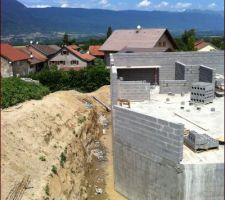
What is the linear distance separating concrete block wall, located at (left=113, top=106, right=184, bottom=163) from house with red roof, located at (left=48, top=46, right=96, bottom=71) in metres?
30.2

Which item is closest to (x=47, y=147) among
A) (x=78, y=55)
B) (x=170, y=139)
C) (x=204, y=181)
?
(x=170, y=139)

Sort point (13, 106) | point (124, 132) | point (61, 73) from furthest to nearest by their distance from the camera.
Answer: point (61, 73)
point (13, 106)
point (124, 132)

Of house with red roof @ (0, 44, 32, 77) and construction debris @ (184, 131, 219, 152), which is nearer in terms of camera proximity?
construction debris @ (184, 131, 219, 152)

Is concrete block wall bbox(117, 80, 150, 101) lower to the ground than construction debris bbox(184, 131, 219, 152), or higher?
higher

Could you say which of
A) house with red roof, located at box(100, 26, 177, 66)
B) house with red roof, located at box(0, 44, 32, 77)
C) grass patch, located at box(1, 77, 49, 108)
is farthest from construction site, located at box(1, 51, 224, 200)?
house with red roof, located at box(100, 26, 177, 66)

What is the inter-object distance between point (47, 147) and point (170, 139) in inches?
237

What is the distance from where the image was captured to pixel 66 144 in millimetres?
16891

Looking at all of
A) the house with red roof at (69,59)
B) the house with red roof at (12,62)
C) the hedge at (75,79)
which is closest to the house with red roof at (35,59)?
the house with red roof at (69,59)

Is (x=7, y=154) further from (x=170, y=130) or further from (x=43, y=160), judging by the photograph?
(x=170, y=130)

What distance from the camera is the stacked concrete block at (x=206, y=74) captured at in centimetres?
1809

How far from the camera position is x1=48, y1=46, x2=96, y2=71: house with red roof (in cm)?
4381

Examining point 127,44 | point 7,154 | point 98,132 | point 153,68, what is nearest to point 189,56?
point 153,68

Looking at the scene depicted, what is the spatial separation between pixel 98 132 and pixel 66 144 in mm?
5151

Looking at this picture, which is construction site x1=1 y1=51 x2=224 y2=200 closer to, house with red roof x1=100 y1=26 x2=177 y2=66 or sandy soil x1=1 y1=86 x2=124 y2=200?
sandy soil x1=1 y1=86 x2=124 y2=200
